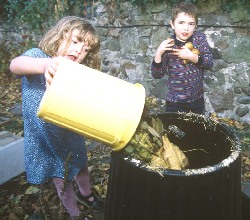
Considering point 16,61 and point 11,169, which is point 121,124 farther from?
point 11,169

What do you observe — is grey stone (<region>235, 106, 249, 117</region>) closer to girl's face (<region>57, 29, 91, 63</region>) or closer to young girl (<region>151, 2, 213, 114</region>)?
young girl (<region>151, 2, 213, 114</region>)

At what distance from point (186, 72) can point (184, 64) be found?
0.08m

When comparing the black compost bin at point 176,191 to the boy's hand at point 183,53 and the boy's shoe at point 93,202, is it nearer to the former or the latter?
the boy's shoe at point 93,202

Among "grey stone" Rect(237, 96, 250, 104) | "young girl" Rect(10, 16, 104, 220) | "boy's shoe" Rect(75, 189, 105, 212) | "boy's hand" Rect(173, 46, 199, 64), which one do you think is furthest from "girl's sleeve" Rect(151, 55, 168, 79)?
"grey stone" Rect(237, 96, 250, 104)

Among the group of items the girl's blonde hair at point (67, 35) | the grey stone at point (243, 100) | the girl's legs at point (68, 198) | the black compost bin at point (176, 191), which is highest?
the girl's blonde hair at point (67, 35)

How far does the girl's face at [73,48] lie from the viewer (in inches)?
73.4

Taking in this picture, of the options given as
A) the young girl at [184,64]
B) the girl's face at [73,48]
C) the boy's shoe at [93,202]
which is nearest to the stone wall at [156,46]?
the young girl at [184,64]

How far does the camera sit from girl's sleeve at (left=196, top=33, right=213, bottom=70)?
8.84 ft

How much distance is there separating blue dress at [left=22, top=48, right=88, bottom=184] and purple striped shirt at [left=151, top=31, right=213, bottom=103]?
3.68 ft

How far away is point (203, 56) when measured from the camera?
2756 millimetres

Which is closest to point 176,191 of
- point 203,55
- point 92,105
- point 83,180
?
point 92,105

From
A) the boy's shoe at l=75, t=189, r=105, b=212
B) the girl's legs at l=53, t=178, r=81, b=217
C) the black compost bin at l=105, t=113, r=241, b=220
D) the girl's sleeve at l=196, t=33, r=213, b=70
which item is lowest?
the boy's shoe at l=75, t=189, r=105, b=212

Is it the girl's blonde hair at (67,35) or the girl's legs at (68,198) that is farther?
the girl's legs at (68,198)

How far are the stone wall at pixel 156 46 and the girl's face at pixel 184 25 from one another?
129cm
